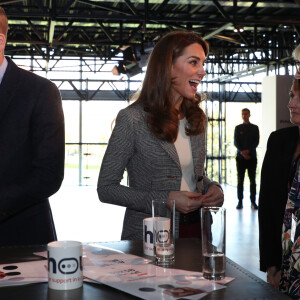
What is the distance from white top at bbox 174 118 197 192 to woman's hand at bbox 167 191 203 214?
0.23 metres

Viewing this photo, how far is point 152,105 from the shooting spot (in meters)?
2.14

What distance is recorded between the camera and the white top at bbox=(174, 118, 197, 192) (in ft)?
7.01

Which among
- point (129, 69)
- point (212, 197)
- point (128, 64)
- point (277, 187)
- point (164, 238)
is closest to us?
point (164, 238)

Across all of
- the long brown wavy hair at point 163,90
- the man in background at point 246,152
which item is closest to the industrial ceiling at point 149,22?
the man in background at point 246,152

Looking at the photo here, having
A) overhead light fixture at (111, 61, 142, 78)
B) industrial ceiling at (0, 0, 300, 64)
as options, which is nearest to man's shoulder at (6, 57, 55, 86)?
industrial ceiling at (0, 0, 300, 64)

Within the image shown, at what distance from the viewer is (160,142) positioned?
2.10 m

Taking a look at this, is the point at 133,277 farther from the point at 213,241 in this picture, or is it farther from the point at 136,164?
the point at 136,164

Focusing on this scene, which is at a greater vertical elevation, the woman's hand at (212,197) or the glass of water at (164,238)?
the woman's hand at (212,197)

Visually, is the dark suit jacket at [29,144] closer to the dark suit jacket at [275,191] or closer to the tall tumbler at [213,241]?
the tall tumbler at [213,241]

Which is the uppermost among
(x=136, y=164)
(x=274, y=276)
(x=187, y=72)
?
(x=187, y=72)

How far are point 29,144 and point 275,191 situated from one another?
40.3 inches

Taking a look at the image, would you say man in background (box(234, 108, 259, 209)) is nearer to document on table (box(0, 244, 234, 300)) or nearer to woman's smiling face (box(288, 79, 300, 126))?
woman's smiling face (box(288, 79, 300, 126))

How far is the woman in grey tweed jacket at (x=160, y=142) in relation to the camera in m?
2.00

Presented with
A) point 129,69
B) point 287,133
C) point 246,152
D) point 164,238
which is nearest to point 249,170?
point 246,152
